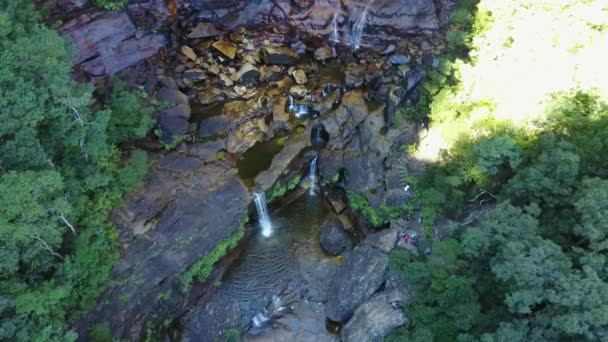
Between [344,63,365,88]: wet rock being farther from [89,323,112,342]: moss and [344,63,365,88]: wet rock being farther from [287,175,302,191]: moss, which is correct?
[89,323,112,342]: moss

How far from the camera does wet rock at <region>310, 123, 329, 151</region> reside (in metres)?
20.8

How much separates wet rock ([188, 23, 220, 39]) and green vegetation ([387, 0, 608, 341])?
44.3 ft

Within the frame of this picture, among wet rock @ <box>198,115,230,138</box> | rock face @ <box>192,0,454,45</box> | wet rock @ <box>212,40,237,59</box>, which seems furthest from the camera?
wet rock @ <box>212,40,237,59</box>

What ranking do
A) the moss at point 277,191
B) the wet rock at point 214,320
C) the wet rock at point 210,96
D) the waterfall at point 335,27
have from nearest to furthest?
the wet rock at point 214,320 → the moss at point 277,191 → the wet rock at point 210,96 → the waterfall at point 335,27

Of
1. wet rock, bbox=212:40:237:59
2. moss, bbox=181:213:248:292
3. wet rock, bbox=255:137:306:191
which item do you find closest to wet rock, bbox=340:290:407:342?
moss, bbox=181:213:248:292

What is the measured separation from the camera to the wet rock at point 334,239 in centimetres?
1812

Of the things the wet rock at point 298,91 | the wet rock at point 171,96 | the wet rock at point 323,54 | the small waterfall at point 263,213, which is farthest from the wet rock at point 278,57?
the small waterfall at point 263,213

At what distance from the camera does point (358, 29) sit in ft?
80.1

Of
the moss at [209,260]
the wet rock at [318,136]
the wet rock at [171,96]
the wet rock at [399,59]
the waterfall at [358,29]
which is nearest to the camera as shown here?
the moss at [209,260]

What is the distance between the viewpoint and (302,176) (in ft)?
67.1

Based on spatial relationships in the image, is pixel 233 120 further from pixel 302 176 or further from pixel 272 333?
pixel 272 333

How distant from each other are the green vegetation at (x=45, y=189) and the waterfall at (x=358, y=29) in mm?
14956

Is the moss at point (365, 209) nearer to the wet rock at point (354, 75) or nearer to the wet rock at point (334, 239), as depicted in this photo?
the wet rock at point (334, 239)

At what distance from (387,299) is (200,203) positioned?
8661 millimetres
